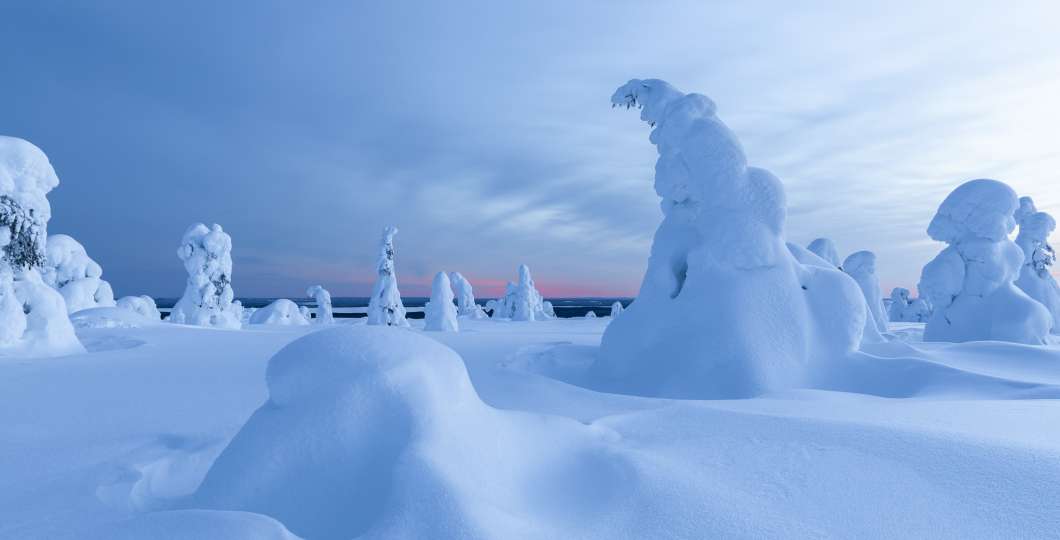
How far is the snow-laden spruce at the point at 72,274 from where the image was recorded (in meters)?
25.8

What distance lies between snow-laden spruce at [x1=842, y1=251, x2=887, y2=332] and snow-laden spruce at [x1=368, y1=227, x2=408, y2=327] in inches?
1028

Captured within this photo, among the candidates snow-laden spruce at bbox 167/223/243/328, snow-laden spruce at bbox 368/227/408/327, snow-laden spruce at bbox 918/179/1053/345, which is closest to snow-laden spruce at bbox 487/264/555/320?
snow-laden spruce at bbox 368/227/408/327

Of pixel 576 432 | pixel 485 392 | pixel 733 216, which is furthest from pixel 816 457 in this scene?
pixel 733 216

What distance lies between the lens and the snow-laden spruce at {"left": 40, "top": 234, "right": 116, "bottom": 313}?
25844 millimetres

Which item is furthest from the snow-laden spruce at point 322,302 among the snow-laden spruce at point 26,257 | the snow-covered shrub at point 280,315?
the snow-laden spruce at point 26,257

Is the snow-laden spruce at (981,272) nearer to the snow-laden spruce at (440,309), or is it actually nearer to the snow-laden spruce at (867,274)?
the snow-laden spruce at (867,274)

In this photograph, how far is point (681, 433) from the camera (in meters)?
3.77

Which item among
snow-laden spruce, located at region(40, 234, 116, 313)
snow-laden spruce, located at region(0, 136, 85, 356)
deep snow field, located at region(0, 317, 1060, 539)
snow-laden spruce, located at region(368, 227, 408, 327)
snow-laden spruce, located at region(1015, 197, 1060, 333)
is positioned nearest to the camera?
deep snow field, located at region(0, 317, 1060, 539)

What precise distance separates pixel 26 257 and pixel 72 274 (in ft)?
72.3

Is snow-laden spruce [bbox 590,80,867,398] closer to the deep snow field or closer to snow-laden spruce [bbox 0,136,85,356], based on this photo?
the deep snow field

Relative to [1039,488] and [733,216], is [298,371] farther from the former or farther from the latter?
[733,216]

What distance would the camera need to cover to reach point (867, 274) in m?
25.4

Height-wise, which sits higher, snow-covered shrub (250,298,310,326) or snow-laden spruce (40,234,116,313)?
snow-laden spruce (40,234,116,313)

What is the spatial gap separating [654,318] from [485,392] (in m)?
3.90
